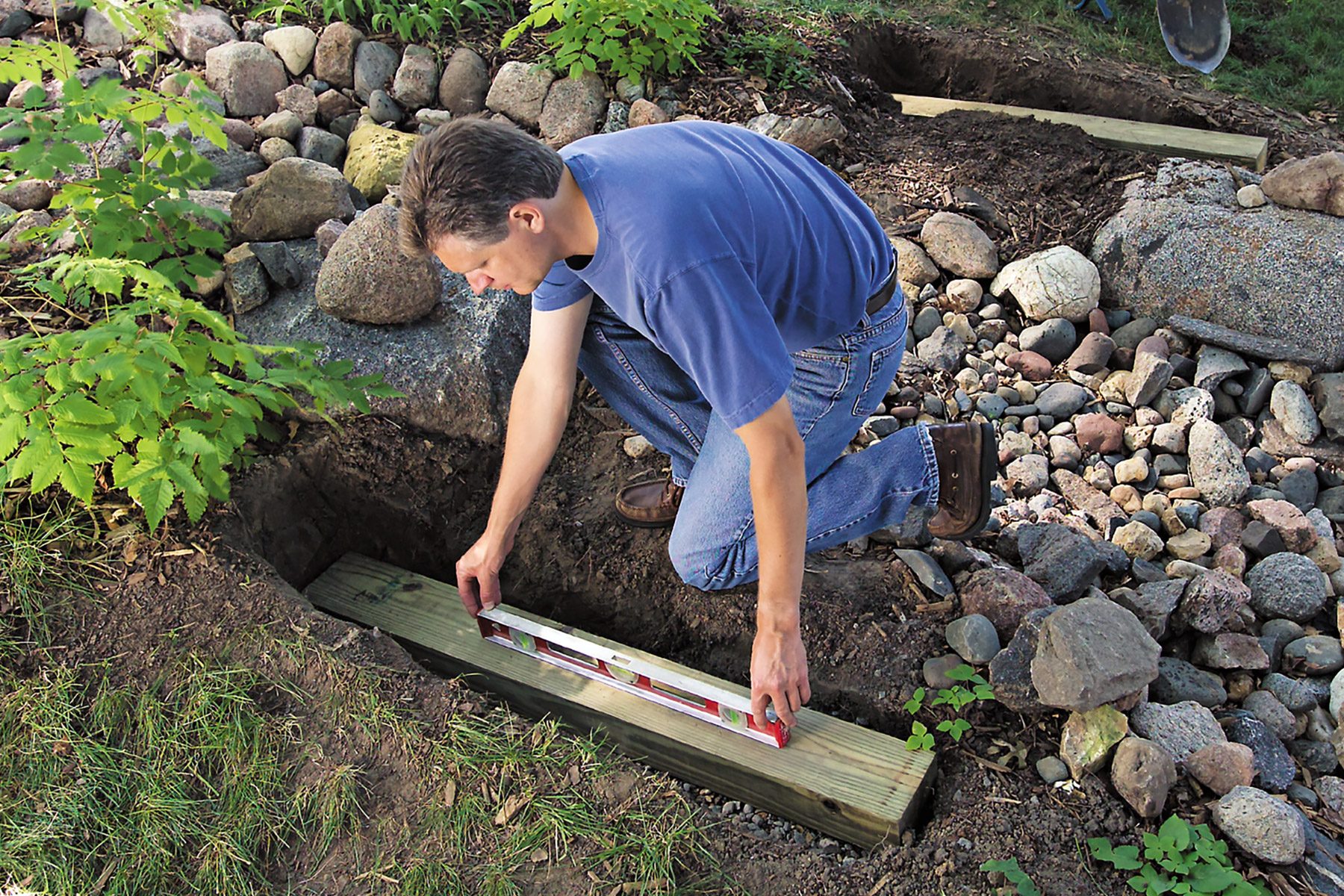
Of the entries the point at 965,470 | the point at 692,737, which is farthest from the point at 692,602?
the point at 965,470

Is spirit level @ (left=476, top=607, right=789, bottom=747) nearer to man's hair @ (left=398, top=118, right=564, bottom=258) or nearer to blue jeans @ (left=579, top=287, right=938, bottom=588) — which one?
blue jeans @ (left=579, top=287, right=938, bottom=588)

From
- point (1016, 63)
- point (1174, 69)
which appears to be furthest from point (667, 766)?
point (1174, 69)

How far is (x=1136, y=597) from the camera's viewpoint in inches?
100

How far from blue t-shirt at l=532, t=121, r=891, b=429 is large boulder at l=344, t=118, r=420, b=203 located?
198 cm

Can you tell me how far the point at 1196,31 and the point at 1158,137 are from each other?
1222 mm

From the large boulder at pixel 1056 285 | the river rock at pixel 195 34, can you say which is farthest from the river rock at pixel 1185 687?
the river rock at pixel 195 34

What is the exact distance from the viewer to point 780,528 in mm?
1868

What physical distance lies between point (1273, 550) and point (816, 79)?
268cm

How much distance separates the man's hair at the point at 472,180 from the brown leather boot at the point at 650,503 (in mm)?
1255

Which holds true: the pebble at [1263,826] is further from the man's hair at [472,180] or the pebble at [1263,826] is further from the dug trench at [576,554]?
the man's hair at [472,180]

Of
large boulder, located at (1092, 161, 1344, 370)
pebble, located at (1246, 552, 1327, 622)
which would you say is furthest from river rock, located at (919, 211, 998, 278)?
pebble, located at (1246, 552, 1327, 622)

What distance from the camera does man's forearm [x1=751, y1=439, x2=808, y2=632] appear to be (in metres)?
1.85

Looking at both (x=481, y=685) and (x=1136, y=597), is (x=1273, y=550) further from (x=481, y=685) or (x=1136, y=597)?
(x=481, y=685)

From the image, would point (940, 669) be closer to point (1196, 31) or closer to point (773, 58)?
point (773, 58)
